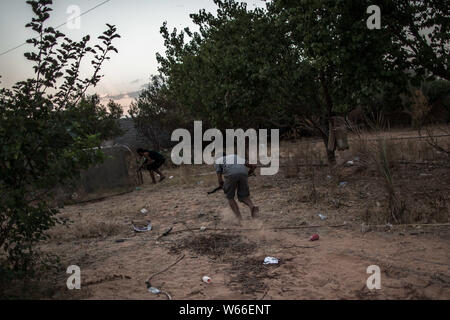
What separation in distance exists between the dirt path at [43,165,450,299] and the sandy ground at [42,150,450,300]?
0.01 metres

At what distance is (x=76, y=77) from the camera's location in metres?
3.94

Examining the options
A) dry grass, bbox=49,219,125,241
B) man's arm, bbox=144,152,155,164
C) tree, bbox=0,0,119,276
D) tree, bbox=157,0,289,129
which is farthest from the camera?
man's arm, bbox=144,152,155,164

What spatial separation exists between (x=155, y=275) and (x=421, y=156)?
24.4ft

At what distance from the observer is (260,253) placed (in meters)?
4.60

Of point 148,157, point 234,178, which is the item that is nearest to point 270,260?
point 234,178

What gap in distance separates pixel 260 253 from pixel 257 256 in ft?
0.36

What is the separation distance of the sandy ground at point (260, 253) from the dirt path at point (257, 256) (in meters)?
0.01

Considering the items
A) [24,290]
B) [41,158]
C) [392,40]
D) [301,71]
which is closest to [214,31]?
[301,71]

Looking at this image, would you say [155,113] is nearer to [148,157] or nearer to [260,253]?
[148,157]

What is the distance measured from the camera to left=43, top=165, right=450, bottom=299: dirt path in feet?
11.5

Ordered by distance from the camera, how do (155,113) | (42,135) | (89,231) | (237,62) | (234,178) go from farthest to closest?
(155,113) < (237,62) < (89,231) < (234,178) < (42,135)

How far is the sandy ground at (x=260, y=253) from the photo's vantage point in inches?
139

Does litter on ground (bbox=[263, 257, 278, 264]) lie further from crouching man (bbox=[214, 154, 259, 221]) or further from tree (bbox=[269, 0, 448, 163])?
tree (bbox=[269, 0, 448, 163])


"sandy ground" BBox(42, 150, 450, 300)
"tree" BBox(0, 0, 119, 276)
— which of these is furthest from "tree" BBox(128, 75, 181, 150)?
"tree" BBox(0, 0, 119, 276)
